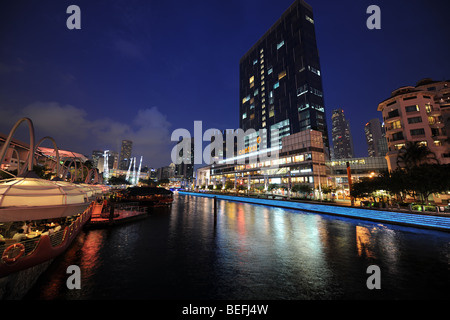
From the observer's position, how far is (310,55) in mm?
129625

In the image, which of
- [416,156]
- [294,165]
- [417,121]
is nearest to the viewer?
[416,156]

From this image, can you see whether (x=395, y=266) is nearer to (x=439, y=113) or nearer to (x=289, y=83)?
(x=439, y=113)

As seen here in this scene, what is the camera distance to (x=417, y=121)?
1921 inches

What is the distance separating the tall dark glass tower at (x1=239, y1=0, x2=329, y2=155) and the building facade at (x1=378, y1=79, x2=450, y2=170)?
53094 millimetres

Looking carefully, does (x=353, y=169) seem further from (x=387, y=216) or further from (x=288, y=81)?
(x=288, y=81)

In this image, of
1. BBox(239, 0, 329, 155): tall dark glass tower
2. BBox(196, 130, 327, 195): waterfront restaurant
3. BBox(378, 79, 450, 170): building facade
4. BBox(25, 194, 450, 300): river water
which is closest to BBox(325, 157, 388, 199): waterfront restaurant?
BBox(196, 130, 327, 195): waterfront restaurant

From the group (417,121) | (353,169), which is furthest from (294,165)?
(417,121)

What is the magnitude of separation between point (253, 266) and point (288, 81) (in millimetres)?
142487

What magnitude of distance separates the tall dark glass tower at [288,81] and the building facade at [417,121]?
53.1m

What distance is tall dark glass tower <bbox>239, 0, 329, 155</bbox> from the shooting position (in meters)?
120

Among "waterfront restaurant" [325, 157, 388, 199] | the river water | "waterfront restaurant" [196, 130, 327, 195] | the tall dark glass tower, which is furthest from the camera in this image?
the tall dark glass tower

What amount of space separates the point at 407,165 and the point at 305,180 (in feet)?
127

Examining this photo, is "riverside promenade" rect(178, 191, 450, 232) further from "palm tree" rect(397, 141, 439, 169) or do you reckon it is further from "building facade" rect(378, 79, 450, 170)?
"building facade" rect(378, 79, 450, 170)
